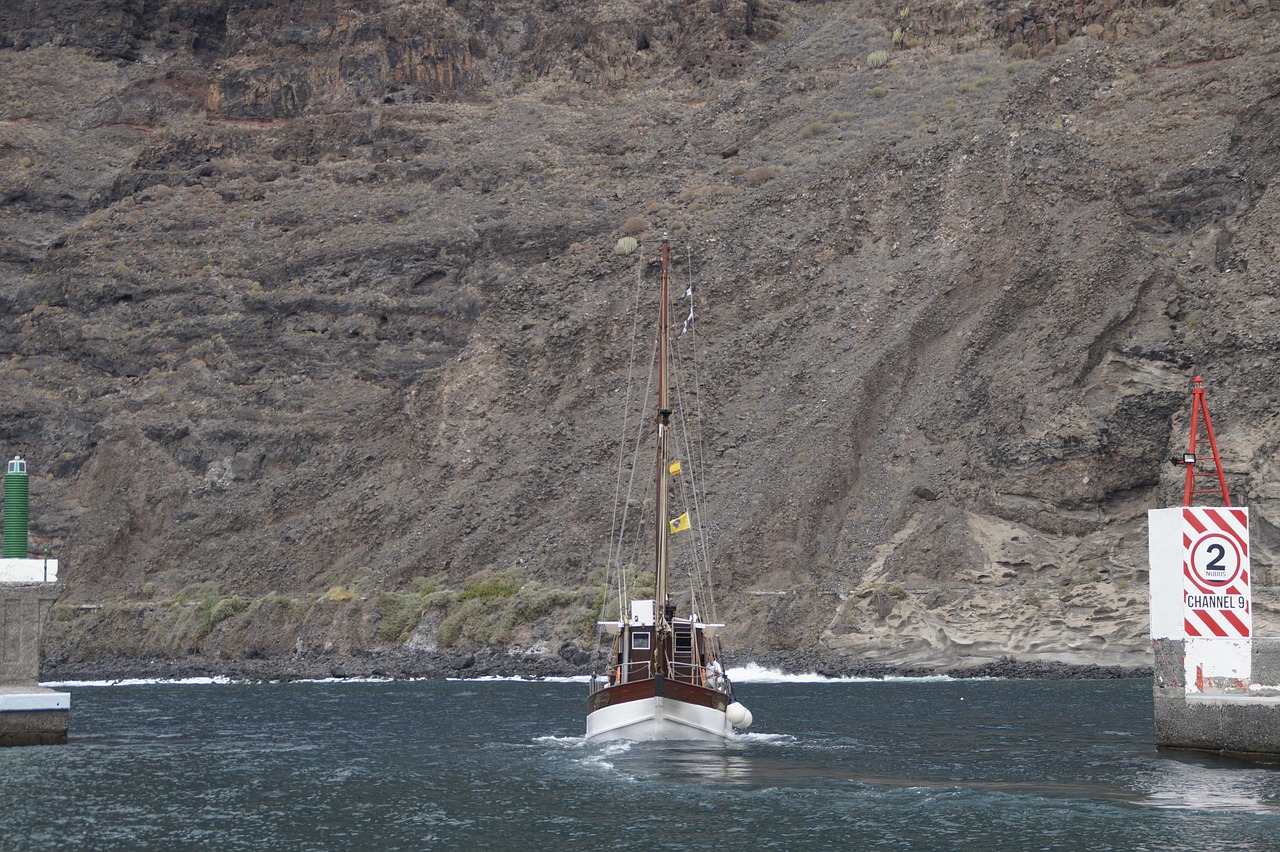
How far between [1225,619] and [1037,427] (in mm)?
39921

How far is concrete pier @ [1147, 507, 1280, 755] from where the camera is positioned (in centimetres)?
3353

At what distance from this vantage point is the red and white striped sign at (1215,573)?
1332 inches

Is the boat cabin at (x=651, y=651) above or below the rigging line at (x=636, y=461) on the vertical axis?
below

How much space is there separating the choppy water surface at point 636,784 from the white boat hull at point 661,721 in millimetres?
594

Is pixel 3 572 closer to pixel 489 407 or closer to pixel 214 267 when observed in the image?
pixel 489 407

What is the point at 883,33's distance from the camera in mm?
→ 116062

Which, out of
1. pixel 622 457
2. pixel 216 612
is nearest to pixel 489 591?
pixel 622 457

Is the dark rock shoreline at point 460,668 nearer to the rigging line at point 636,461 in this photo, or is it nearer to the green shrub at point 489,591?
the green shrub at point 489,591

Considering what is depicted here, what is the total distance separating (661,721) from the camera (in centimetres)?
4103

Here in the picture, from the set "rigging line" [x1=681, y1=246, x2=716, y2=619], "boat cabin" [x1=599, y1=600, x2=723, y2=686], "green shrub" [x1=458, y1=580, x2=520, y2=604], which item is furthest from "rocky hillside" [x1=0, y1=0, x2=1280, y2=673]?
"boat cabin" [x1=599, y1=600, x2=723, y2=686]

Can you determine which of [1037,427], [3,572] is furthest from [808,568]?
[3,572]

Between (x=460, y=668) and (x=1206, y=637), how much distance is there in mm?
43000

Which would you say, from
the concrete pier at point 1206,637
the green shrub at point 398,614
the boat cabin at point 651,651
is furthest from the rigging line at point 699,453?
the concrete pier at point 1206,637

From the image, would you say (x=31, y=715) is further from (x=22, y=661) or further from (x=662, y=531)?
(x=662, y=531)
